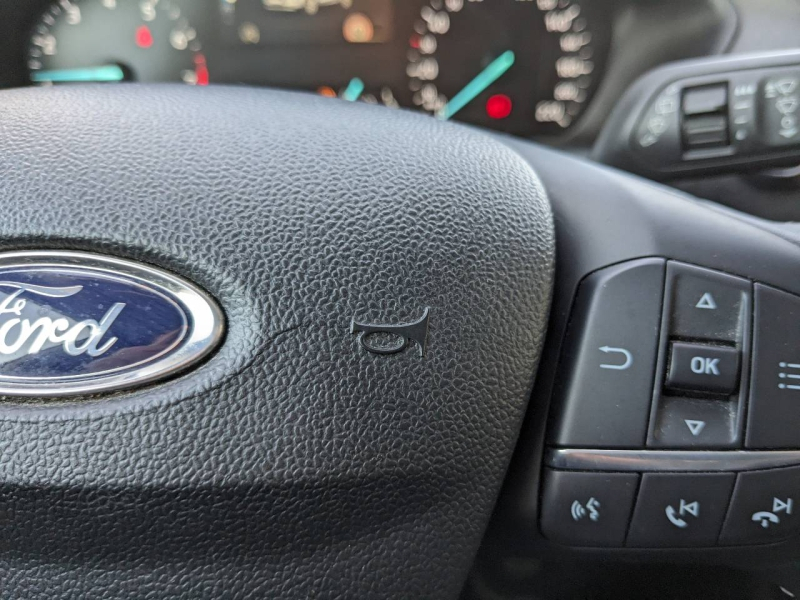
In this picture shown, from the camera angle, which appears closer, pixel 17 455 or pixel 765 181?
pixel 17 455

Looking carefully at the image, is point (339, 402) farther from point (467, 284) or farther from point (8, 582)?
point (8, 582)

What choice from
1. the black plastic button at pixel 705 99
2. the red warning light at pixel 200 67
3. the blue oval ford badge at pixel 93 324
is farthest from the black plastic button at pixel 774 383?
the red warning light at pixel 200 67

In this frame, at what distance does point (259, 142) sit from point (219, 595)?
289 millimetres

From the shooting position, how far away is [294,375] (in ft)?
1.40

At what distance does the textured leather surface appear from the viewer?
41 cm

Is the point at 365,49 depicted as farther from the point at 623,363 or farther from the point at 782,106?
the point at 623,363

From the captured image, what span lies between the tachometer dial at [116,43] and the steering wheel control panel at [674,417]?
1.33 meters

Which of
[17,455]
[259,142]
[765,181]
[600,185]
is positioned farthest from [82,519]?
[765,181]

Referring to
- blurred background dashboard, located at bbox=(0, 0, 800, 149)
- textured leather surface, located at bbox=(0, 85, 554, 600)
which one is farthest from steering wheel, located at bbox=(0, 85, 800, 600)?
blurred background dashboard, located at bbox=(0, 0, 800, 149)

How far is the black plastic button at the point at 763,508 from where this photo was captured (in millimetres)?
488

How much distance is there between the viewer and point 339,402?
430 mm

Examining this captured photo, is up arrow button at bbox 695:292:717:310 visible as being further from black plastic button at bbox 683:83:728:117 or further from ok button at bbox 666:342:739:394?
black plastic button at bbox 683:83:728:117

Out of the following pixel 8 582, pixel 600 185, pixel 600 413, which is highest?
pixel 600 185

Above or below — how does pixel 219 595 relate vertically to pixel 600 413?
below
